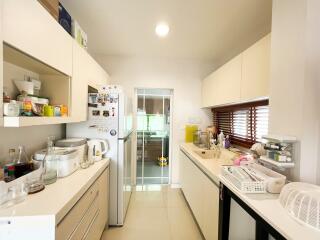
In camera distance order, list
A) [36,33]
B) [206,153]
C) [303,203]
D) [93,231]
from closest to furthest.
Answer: [303,203]
[36,33]
[93,231]
[206,153]

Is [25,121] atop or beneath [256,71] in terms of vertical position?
beneath

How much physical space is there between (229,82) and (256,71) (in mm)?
565

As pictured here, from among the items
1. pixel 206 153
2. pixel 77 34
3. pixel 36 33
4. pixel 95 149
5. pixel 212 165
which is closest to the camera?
pixel 36 33

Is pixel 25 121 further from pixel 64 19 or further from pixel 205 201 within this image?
pixel 205 201

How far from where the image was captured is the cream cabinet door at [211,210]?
62.5 inches

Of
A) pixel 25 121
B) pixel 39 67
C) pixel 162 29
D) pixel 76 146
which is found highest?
pixel 162 29

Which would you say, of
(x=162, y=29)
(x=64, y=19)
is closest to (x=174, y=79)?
(x=162, y=29)

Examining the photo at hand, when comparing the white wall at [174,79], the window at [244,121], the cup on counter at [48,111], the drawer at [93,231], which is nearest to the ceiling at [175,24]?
the white wall at [174,79]

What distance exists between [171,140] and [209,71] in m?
1.53

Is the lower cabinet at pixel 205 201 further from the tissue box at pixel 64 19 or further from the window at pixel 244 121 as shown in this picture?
the tissue box at pixel 64 19

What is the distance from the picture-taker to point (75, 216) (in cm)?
121

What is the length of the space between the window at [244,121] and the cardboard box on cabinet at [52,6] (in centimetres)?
223

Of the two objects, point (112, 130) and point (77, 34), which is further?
point (112, 130)

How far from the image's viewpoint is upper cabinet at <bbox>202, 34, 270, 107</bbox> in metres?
1.60
